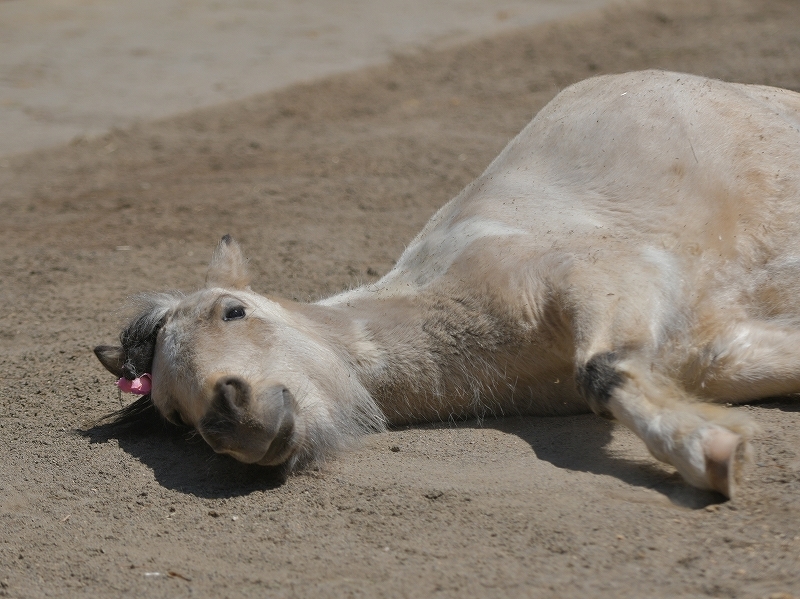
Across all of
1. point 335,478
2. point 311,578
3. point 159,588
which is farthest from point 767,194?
point 159,588

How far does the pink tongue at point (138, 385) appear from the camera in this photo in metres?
3.60

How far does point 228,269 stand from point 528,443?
4.56 feet

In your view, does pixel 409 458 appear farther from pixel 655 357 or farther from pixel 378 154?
pixel 378 154

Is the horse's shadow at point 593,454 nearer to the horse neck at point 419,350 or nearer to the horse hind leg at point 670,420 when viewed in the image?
the horse hind leg at point 670,420

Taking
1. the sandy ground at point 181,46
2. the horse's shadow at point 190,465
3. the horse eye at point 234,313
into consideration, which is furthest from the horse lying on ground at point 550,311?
the sandy ground at point 181,46

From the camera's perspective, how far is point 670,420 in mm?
2877

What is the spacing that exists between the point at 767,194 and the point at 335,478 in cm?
191

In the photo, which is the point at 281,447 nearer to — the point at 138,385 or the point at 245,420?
the point at 245,420

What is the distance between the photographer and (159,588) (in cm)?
276

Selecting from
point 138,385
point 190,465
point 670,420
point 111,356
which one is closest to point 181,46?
point 111,356

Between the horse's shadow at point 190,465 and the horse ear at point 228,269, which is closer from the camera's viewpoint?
the horse's shadow at point 190,465

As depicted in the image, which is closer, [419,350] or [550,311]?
[550,311]

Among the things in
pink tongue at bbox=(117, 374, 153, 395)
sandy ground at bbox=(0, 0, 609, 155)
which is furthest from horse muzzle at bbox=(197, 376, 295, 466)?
sandy ground at bbox=(0, 0, 609, 155)

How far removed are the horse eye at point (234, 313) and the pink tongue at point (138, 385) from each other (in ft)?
1.32
